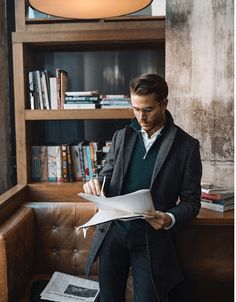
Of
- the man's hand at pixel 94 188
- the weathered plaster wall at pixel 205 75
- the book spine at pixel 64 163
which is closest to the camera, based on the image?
the man's hand at pixel 94 188

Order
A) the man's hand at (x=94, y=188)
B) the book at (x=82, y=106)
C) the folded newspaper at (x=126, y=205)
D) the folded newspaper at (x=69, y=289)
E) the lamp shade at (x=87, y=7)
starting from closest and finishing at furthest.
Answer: the folded newspaper at (x=126, y=205) < the man's hand at (x=94, y=188) < the lamp shade at (x=87, y=7) < the folded newspaper at (x=69, y=289) < the book at (x=82, y=106)

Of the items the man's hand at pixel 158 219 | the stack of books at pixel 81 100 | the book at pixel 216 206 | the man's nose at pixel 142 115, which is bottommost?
the book at pixel 216 206

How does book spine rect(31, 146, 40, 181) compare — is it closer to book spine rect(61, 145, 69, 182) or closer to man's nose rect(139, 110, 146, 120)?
book spine rect(61, 145, 69, 182)

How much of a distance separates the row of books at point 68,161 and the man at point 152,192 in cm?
119

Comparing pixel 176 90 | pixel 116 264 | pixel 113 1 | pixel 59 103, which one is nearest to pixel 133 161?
pixel 116 264

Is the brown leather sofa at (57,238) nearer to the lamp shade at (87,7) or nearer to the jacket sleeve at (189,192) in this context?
the jacket sleeve at (189,192)

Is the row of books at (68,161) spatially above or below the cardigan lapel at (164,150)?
below

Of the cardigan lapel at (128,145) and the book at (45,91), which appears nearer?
the cardigan lapel at (128,145)

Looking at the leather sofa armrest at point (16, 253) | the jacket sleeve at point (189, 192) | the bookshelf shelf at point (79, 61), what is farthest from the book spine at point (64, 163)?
the jacket sleeve at point (189, 192)

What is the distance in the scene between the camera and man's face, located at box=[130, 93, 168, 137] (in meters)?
1.54

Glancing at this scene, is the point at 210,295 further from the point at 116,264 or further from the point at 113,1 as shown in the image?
the point at 113,1

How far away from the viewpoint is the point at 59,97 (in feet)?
9.19

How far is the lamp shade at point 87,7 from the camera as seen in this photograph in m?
1.90

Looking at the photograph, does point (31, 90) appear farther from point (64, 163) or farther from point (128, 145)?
point (128, 145)
